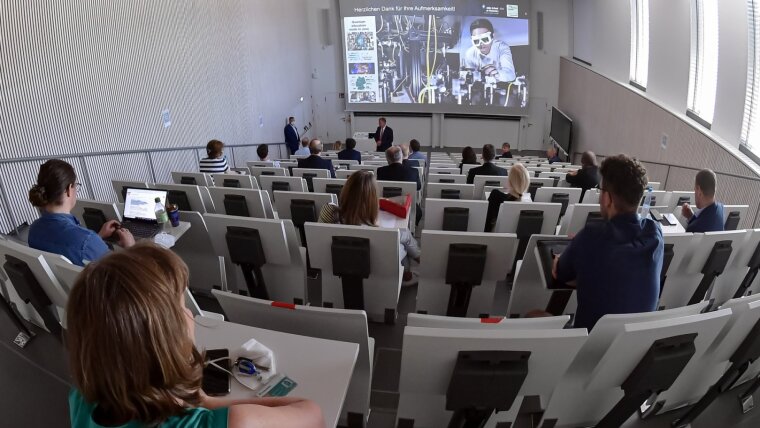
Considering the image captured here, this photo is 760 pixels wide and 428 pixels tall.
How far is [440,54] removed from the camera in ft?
46.8

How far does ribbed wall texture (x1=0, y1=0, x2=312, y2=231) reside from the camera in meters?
4.37

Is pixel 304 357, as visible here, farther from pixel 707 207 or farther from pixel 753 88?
pixel 753 88

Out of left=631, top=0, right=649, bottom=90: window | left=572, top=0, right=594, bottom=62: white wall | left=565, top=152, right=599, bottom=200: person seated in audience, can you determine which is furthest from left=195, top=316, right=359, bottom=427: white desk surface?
left=572, top=0, right=594, bottom=62: white wall

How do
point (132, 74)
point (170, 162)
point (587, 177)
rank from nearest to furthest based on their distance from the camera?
point (587, 177), point (132, 74), point (170, 162)

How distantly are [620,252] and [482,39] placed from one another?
44.1ft

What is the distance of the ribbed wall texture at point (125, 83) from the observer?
14.3 feet

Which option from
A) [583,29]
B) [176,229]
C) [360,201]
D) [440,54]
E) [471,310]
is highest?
[583,29]

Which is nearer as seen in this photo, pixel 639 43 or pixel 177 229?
pixel 177 229

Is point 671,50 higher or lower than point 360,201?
higher

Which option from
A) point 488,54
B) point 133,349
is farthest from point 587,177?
point 488,54

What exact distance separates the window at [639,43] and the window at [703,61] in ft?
5.80

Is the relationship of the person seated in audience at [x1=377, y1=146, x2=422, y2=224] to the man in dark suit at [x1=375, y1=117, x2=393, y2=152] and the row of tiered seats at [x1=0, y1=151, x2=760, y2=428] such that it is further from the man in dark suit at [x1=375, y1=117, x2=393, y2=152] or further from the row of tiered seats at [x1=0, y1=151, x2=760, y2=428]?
the man in dark suit at [x1=375, y1=117, x2=393, y2=152]

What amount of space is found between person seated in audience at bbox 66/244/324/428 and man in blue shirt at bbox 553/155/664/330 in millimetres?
1772

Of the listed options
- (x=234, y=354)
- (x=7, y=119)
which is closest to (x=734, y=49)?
(x=234, y=354)
